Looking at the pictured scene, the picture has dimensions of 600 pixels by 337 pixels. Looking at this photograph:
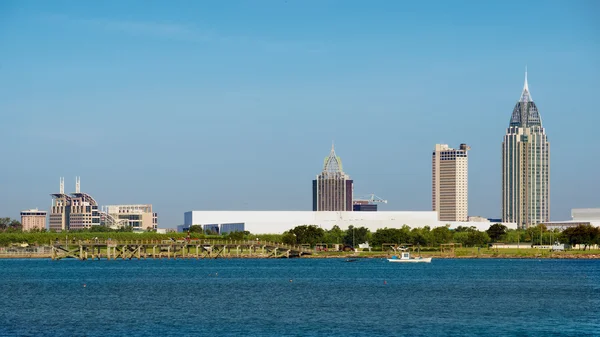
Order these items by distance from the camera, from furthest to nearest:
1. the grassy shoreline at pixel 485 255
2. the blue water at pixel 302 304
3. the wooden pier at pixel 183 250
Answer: the grassy shoreline at pixel 485 255, the wooden pier at pixel 183 250, the blue water at pixel 302 304

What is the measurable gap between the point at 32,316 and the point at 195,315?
11.8 m

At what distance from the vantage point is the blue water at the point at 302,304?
64312 mm

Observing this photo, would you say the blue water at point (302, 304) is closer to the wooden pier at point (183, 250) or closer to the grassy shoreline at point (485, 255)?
the wooden pier at point (183, 250)

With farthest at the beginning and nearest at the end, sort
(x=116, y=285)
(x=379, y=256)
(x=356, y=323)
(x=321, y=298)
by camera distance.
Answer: (x=379, y=256)
(x=116, y=285)
(x=321, y=298)
(x=356, y=323)

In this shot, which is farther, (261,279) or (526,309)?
(261,279)

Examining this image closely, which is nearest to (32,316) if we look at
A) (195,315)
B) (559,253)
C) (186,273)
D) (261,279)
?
(195,315)

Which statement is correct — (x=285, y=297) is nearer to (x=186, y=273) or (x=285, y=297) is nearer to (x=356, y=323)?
(x=356, y=323)

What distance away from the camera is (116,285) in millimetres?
106062

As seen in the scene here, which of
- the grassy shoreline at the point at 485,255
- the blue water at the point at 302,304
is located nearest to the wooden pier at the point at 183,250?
the grassy shoreline at the point at 485,255

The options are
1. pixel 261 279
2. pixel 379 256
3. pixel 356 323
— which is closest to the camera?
pixel 356 323

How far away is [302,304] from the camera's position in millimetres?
81188

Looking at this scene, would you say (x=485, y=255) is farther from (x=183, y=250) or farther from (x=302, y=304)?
(x=302, y=304)

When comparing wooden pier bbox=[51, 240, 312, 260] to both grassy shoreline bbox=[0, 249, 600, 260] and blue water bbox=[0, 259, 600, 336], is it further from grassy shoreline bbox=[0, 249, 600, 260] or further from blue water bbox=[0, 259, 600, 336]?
blue water bbox=[0, 259, 600, 336]

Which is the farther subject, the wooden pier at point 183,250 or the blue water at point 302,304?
the wooden pier at point 183,250
